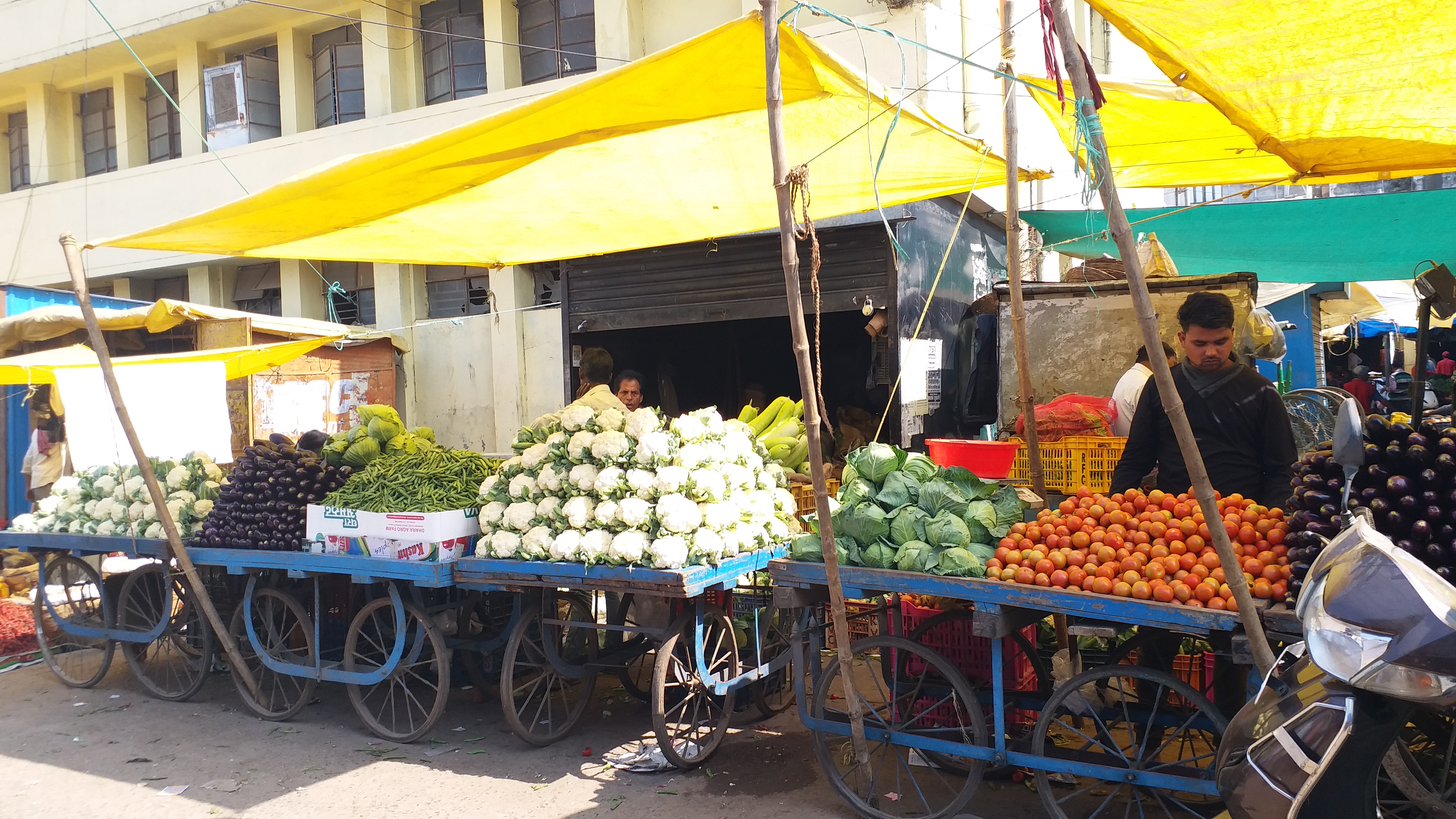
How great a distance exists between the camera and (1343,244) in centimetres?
757

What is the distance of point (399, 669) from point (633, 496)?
6.25ft

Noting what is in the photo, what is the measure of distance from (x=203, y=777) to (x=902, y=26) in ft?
27.2

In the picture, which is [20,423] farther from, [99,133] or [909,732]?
[909,732]

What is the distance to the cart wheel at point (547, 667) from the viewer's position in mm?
5082

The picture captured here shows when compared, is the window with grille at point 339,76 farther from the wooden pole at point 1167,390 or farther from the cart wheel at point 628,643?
the wooden pole at point 1167,390

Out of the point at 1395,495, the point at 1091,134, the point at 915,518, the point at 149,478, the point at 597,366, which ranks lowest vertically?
the point at 915,518

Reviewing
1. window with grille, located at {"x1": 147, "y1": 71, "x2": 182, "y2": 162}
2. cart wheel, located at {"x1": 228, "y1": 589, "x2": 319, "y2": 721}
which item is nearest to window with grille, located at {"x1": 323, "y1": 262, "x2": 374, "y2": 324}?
window with grille, located at {"x1": 147, "y1": 71, "x2": 182, "y2": 162}

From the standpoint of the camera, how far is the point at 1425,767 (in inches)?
133

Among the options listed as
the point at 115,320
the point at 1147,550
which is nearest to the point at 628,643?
the point at 1147,550

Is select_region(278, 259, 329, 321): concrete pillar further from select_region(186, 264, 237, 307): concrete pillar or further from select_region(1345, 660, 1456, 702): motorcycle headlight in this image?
select_region(1345, 660, 1456, 702): motorcycle headlight

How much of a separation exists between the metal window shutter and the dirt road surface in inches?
159

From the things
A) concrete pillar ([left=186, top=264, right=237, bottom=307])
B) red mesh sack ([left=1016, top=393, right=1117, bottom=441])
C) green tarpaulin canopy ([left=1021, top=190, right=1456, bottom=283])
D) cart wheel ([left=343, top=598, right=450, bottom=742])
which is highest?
concrete pillar ([left=186, top=264, right=237, bottom=307])

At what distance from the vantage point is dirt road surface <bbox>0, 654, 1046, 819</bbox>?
444 centimetres

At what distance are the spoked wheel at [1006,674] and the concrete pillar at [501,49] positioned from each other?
9851 millimetres
